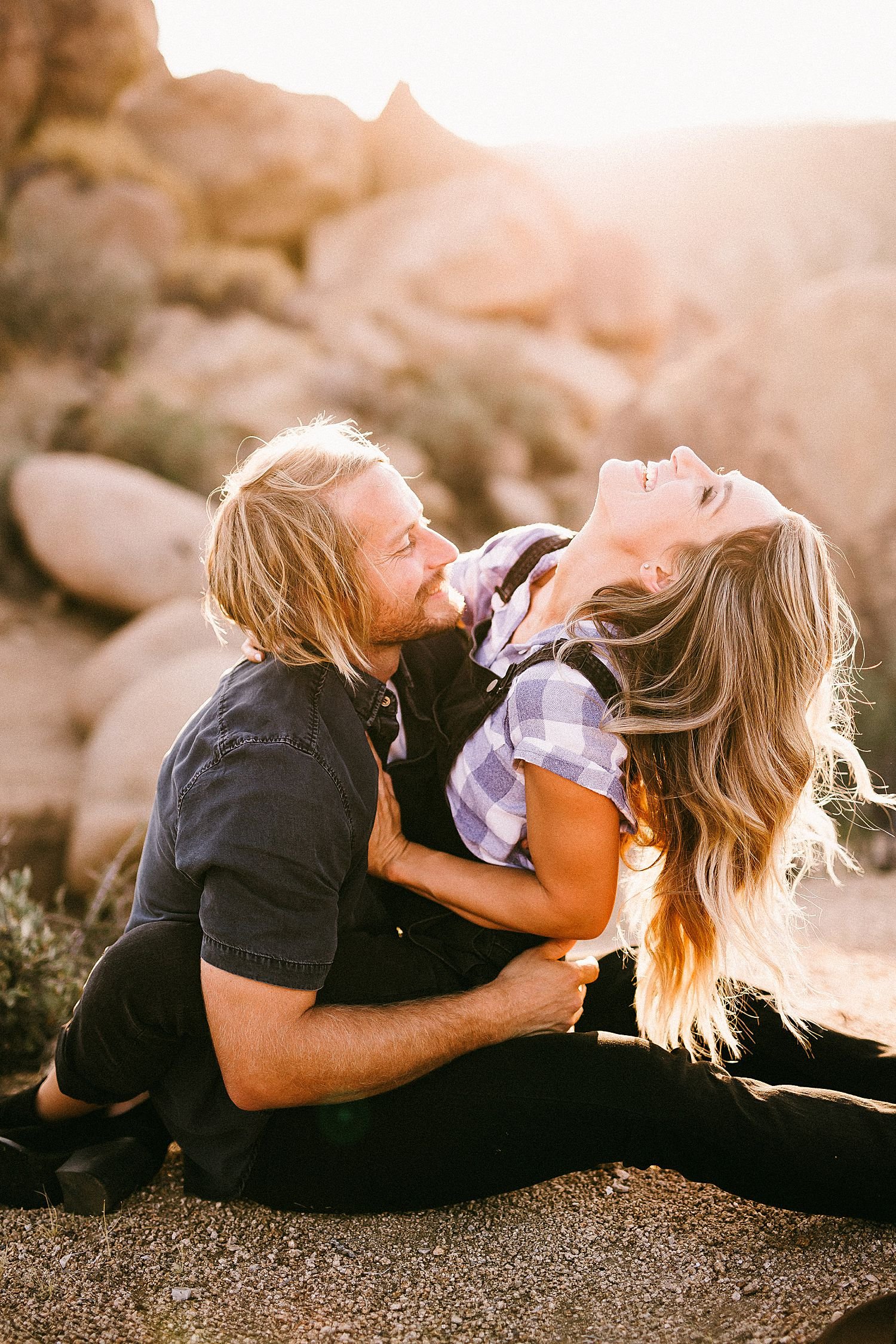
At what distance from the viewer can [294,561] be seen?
6.37 feet

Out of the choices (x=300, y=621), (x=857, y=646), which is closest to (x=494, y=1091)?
(x=300, y=621)

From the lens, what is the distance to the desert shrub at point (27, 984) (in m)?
2.85

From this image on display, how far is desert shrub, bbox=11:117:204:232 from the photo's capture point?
46.9 feet

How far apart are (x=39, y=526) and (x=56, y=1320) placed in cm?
581

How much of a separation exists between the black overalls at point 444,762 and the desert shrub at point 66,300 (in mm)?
10265

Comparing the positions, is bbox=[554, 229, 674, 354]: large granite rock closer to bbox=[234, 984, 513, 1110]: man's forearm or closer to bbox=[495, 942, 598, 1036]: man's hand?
bbox=[495, 942, 598, 1036]: man's hand

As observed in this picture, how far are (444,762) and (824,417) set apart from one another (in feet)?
15.8

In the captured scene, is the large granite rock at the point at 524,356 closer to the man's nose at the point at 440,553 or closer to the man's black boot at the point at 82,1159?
the man's nose at the point at 440,553

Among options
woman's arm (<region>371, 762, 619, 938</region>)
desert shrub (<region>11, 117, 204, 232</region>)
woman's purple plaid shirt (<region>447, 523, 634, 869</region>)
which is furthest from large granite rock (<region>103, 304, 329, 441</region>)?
woman's arm (<region>371, 762, 619, 938</region>)

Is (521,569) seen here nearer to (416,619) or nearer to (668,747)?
(416,619)

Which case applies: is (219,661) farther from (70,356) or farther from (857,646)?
(70,356)

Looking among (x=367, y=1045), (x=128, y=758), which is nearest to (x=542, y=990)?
(x=367, y=1045)

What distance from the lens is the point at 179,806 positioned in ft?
6.12

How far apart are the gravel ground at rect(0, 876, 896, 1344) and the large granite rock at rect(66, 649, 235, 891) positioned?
7.64 feet
